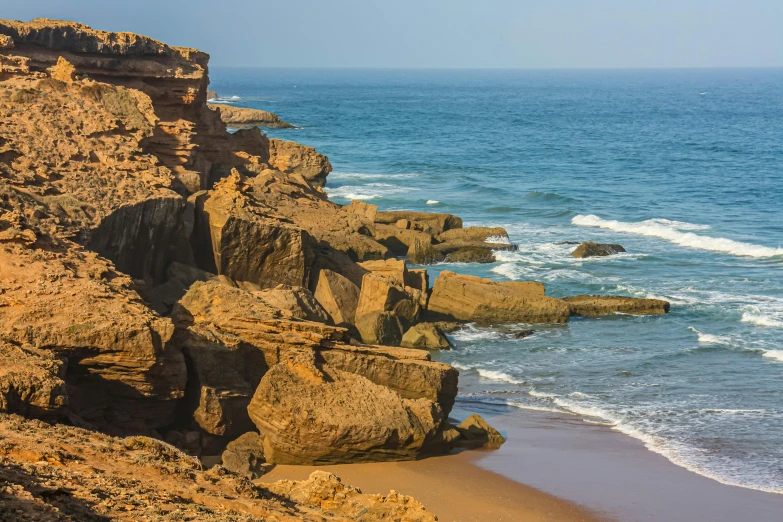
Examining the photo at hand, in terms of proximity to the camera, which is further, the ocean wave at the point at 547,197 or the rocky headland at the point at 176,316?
the ocean wave at the point at 547,197

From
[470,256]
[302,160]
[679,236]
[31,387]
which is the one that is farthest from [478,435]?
[302,160]

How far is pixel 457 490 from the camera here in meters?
12.6

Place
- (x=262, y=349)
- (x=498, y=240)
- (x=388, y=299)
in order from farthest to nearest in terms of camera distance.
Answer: (x=498, y=240) → (x=388, y=299) → (x=262, y=349)

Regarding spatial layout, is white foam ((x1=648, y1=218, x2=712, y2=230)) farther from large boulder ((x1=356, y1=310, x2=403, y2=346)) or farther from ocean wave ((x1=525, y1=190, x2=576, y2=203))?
large boulder ((x1=356, y1=310, x2=403, y2=346))

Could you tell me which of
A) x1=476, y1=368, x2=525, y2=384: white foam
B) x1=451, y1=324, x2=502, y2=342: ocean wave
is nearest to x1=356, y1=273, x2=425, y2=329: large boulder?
x1=451, y1=324, x2=502, y2=342: ocean wave

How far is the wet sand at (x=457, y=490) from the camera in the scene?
12117 millimetres

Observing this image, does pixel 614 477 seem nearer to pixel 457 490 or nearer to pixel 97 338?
pixel 457 490

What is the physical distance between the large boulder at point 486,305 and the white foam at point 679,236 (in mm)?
12334

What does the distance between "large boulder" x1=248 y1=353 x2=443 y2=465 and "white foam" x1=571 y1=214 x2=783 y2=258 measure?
22.1 m

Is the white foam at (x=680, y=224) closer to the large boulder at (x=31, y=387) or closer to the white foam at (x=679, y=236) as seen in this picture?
the white foam at (x=679, y=236)

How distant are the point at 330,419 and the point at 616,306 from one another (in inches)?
512

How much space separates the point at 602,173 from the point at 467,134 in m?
26.2

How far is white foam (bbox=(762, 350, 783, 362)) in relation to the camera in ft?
66.5

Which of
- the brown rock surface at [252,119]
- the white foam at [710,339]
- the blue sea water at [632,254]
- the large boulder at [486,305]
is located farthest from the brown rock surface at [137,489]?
the brown rock surface at [252,119]
